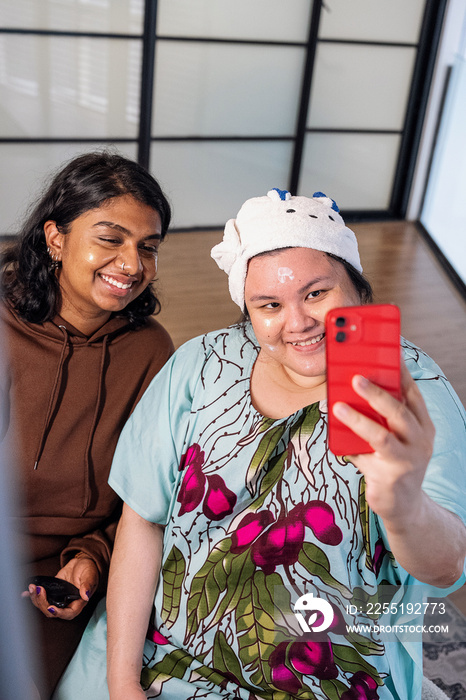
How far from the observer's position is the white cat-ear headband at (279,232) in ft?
3.72

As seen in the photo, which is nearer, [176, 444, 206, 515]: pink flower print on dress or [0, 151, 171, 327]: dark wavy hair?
[176, 444, 206, 515]: pink flower print on dress

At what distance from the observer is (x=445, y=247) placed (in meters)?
4.85

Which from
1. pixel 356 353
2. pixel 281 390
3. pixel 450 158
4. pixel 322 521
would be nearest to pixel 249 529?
pixel 322 521

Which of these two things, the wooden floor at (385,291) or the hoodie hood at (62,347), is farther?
the wooden floor at (385,291)

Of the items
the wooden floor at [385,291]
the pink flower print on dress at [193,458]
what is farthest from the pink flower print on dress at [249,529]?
the wooden floor at [385,291]

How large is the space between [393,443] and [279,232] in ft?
1.65

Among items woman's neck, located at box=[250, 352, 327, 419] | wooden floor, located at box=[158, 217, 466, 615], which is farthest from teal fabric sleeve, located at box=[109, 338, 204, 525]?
wooden floor, located at box=[158, 217, 466, 615]

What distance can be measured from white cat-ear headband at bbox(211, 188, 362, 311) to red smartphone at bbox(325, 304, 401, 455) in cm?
34

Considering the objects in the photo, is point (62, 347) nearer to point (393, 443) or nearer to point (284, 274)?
point (284, 274)

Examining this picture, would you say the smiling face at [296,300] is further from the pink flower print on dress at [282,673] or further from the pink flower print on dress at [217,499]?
the pink flower print on dress at [282,673]

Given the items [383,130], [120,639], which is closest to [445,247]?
[383,130]

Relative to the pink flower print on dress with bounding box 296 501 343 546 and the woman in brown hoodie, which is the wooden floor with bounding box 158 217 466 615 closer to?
the woman in brown hoodie

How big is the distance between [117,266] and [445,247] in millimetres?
3804

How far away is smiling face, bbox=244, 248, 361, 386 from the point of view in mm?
1121
